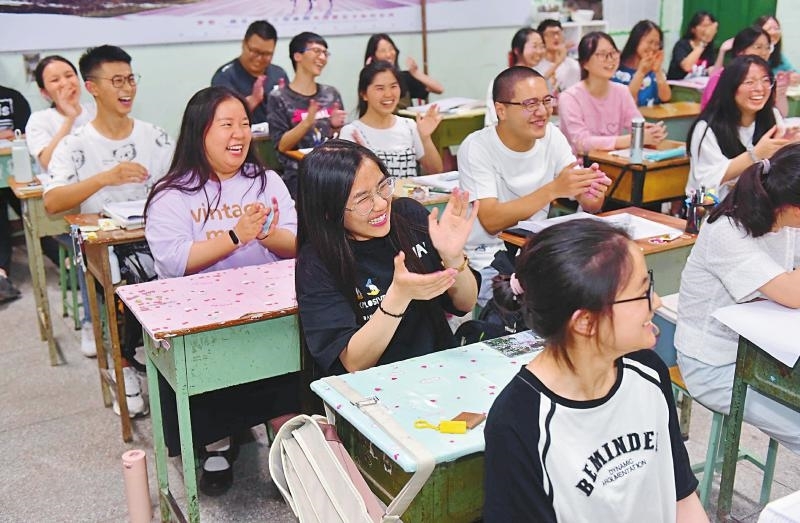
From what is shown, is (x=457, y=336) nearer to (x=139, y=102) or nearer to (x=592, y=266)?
(x=592, y=266)

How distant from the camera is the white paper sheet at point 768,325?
181 cm

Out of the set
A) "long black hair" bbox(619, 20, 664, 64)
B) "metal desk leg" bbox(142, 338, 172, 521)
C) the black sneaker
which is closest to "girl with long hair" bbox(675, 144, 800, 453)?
"metal desk leg" bbox(142, 338, 172, 521)

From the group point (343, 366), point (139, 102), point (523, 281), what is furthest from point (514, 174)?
point (139, 102)

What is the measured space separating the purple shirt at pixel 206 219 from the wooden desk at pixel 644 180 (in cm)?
162

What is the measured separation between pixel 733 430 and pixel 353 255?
0.97 metres

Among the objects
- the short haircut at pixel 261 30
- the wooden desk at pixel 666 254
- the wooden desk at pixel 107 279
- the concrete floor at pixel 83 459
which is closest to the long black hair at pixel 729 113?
the wooden desk at pixel 666 254

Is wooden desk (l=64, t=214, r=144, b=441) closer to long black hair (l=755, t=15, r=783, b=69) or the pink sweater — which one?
the pink sweater

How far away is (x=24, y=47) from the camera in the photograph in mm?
5242

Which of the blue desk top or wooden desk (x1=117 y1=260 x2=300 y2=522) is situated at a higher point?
the blue desk top

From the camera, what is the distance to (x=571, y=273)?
4.27 ft

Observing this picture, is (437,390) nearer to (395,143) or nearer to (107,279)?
(107,279)

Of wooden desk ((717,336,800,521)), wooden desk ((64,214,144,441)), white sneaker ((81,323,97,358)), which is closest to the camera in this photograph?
wooden desk ((717,336,800,521))

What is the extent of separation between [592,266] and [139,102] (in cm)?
496

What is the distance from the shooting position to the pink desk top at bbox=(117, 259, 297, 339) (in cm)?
202
